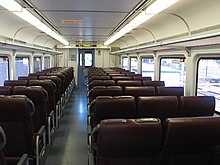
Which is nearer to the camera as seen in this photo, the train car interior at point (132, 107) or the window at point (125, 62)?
the train car interior at point (132, 107)

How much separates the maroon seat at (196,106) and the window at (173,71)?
254cm

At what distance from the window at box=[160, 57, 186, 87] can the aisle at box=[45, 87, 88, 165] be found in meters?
2.73

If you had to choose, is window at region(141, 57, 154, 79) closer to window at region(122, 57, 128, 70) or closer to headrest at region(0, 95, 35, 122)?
window at region(122, 57, 128, 70)

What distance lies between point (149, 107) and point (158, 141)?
1.20 m

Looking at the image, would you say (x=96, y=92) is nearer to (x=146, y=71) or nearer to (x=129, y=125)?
(x=129, y=125)

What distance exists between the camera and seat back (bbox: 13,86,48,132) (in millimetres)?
3426

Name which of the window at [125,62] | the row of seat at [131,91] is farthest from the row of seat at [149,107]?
the window at [125,62]

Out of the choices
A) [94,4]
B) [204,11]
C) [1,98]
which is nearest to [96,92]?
[94,4]

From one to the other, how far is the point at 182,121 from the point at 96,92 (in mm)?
2237

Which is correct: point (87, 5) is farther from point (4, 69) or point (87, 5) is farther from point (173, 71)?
point (4, 69)

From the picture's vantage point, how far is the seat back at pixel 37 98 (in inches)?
135

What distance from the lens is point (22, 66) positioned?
860 centimetres

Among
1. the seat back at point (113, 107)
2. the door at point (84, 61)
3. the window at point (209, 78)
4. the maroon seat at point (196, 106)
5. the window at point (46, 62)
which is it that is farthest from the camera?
the door at point (84, 61)

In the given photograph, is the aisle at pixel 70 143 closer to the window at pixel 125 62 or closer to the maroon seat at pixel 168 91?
the maroon seat at pixel 168 91
